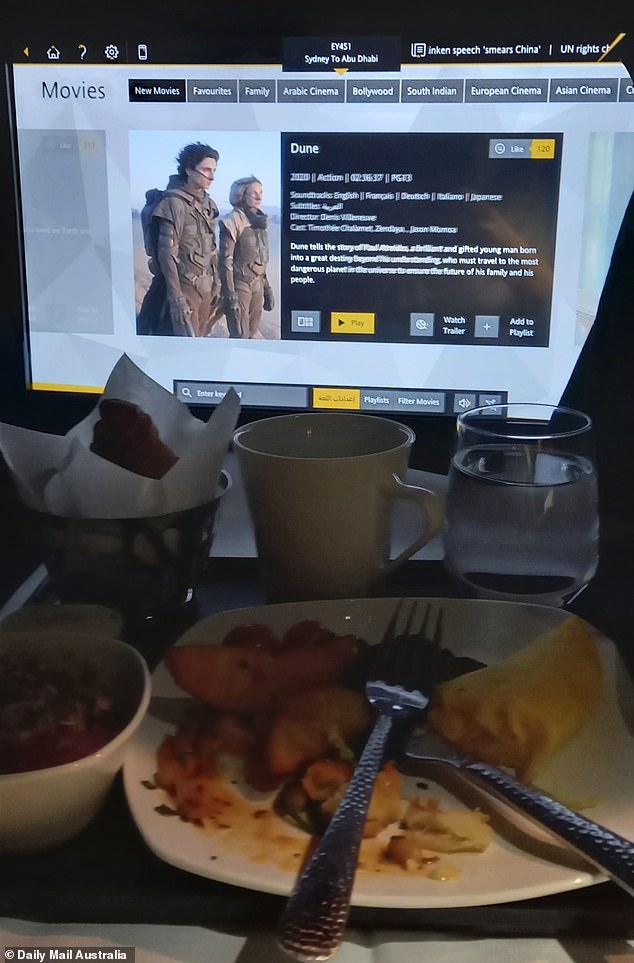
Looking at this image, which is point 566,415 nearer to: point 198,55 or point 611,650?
point 611,650

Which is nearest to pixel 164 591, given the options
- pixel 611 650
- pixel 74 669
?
pixel 74 669

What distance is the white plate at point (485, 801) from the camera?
20 centimetres

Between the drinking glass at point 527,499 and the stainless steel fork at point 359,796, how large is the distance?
0.04 m

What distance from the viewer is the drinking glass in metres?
0.32

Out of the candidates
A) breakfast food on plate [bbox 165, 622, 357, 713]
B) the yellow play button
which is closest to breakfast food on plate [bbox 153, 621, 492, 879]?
breakfast food on plate [bbox 165, 622, 357, 713]

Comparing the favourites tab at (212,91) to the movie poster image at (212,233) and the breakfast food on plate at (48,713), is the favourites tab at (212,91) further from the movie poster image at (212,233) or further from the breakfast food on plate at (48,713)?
the breakfast food on plate at (48,713)

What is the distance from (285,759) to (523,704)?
8 centimetres

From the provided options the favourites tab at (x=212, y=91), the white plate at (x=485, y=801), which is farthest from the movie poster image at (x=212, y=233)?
the white plate at (x=485, y=801)

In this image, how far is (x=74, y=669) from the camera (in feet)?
0.83

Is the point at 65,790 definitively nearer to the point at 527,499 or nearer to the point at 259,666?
the point at 259,666

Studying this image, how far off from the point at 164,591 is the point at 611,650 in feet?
0.57

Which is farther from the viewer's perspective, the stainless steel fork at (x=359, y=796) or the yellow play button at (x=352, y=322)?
the yellow play button at (x=352, y=322)

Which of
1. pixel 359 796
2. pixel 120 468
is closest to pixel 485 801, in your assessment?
pixel 359 796

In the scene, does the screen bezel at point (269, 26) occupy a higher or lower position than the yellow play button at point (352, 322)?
higher
